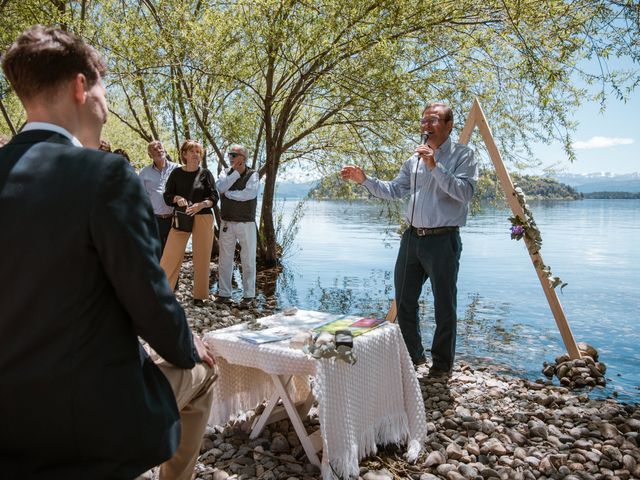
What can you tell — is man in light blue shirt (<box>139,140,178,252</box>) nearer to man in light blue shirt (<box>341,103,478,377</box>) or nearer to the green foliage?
the green foliage

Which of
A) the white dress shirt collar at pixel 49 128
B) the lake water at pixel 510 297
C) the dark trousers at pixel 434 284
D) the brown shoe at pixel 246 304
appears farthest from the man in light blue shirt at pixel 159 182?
the white dress shirt collar at pixel 49 128

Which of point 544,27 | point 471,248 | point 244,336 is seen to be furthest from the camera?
point 471,248

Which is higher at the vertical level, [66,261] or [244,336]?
[66,261]

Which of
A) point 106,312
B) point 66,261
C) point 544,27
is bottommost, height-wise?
point 106,312

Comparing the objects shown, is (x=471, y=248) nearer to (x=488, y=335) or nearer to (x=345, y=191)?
(x=345, y=191)

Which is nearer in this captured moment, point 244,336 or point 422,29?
point 244,336

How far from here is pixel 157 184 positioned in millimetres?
8781

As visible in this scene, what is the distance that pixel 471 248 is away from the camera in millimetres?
23438

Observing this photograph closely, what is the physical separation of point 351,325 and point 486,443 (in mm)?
1207

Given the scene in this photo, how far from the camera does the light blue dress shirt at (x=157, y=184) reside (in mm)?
8750

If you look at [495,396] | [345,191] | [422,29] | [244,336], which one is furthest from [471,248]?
[244,336]

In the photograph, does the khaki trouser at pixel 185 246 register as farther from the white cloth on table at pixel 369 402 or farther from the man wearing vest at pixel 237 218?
the white cloth on table at pixel 369 402

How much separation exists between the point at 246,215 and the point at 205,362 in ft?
23.1

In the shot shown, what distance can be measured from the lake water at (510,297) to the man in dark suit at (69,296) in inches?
202
